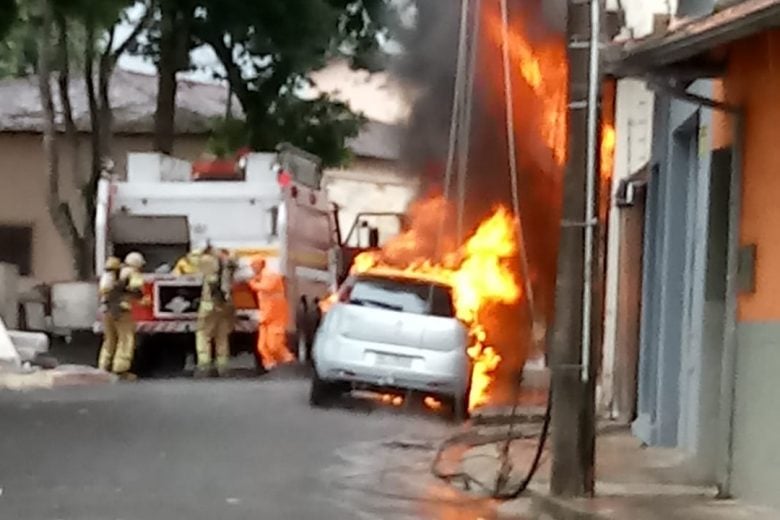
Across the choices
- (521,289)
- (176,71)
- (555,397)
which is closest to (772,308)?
(555,397)

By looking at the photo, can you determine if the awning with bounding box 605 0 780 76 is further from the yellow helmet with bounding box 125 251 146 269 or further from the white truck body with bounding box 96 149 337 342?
the white truck body with bounding box 96 149 337 342

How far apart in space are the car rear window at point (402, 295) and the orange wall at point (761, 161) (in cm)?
763

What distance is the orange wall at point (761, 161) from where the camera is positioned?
12031 millimetres

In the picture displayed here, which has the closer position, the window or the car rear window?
the car rear window

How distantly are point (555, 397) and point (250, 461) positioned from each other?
330 centimetres

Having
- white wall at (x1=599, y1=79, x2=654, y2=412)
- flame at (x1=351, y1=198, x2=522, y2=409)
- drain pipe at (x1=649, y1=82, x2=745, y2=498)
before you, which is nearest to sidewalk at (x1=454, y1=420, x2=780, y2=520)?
drain pipe at (x1=649, y1=82, x2=745, y2=498)

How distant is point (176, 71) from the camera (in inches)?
1437

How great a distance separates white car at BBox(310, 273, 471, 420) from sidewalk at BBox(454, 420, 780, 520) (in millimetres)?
2956

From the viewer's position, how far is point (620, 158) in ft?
71.7

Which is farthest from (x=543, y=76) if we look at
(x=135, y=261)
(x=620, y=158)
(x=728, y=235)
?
(x=728, y=235)

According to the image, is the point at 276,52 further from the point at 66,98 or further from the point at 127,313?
the point at 127,313

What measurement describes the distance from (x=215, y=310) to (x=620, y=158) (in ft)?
22.9

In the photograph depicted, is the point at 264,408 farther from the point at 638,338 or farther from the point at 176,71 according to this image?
the point at 176,71

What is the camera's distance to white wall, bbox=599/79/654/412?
2106 cm
